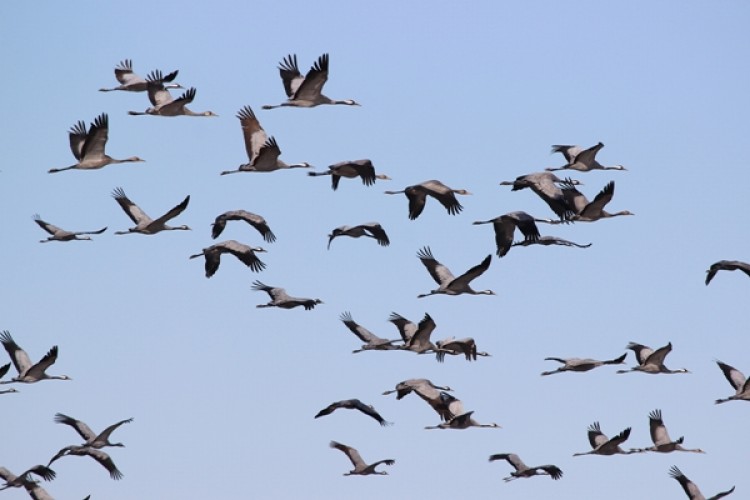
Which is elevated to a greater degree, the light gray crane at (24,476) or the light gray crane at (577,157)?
the light gray crane at (577,157)

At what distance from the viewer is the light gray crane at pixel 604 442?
42.1 meters

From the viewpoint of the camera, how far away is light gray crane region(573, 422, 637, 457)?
42.1 m

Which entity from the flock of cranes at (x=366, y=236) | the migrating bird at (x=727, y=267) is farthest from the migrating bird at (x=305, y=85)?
the migrating bird at (x=727, y=267)

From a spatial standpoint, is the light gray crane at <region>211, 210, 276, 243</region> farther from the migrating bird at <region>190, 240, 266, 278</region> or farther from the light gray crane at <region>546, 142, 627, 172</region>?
the light gray crane at <region>546, 142, 627, 172</region>

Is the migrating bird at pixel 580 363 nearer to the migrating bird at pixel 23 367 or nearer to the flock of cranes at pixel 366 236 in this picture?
the flock of cranes at pixel 366 236

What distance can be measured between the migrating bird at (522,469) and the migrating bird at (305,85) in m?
9.31

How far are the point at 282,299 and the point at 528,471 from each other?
7.27m

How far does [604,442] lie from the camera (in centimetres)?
4491

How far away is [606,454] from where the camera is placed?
44219mm

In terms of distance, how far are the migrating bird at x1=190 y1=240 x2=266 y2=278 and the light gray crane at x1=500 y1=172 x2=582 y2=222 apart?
6.40 m

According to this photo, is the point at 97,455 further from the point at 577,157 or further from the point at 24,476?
the point at 577,157

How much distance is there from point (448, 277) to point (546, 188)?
454cm

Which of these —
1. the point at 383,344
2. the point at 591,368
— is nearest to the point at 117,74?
the point at 383,344

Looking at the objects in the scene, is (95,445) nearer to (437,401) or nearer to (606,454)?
(437,401)
